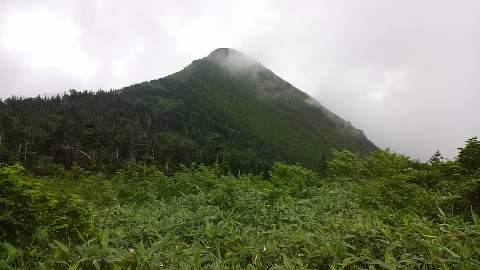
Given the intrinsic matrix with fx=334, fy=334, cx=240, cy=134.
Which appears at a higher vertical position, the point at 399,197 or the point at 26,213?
the point at 26,213

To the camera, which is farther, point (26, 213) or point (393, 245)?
point (26, 213)

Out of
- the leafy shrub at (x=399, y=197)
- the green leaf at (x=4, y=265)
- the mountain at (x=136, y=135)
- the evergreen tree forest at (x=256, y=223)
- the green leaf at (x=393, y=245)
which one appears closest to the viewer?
the green leaf at (x=4, y=265)

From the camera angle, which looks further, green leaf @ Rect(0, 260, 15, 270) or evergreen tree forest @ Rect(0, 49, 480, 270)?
evergreen tree forest @ Rect(0, 49, 480, 270)

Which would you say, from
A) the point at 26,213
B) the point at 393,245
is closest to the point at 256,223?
the point at 393,245

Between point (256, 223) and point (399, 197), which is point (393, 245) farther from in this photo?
point (399, 197)

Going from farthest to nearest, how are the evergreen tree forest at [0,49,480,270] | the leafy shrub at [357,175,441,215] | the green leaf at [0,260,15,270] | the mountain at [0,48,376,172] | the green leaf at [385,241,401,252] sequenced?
the mountain at [0,48,376,172], the leafy shrub at [357,175,441,215], the green leaf at [385,241,401,252], the evergreen tree forest at [0,49,480,270], the green leaf at [0,260,15,270]

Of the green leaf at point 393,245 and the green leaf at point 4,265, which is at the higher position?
the green leaf at point 393,245

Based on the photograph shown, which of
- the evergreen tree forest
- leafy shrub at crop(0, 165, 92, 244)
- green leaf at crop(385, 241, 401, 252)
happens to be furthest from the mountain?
green leaf at crop(385, 241, 401, 252)

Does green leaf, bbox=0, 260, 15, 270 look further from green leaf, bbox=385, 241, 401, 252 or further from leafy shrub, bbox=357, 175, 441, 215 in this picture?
leafy shrub, bbox=357, 175, 441, 215

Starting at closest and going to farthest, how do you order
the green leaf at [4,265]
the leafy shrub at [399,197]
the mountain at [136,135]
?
the green leaf at [4,265], the leafy shrub at [399,197], the mountain at [136,135]

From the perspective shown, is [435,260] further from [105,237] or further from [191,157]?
[191,157]

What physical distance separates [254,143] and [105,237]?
548 ft

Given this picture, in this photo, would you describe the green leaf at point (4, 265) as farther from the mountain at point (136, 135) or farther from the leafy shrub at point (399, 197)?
the mountain at point (136, 135)

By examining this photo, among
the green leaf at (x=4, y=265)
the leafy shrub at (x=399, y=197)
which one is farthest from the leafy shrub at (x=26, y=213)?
the leafy shrub at (x=399, y=197)
